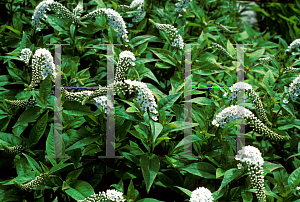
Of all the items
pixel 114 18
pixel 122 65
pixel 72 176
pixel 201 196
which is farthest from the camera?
pixel 114 18

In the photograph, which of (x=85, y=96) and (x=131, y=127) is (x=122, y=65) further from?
(x=131, y=127)

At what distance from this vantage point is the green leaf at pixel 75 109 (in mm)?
2090

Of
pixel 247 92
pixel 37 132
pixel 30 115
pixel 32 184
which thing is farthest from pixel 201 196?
pixel 30 115

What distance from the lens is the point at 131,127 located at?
2.41 meters

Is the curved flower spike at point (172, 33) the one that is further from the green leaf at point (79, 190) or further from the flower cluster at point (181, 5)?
the green leaf at point (79, 190)

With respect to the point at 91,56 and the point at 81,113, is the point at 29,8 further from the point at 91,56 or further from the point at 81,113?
the point at 81,113

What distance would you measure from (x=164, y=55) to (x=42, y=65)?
116 cm

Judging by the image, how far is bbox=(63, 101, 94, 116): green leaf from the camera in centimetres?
209

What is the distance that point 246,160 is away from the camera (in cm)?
190

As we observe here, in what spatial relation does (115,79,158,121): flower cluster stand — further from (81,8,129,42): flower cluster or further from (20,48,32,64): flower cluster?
(20,48,32,64): flower cluster

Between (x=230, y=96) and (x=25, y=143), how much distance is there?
171 cm

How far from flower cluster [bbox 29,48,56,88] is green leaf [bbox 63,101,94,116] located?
1.16ft

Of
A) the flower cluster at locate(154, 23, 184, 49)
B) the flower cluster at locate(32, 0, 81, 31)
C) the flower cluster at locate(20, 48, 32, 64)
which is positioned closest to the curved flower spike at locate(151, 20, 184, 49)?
the flower cluster at locate(154, 23, 184, 49)

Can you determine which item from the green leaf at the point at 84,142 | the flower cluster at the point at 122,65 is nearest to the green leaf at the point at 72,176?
the green leaf at the point at 84,142
